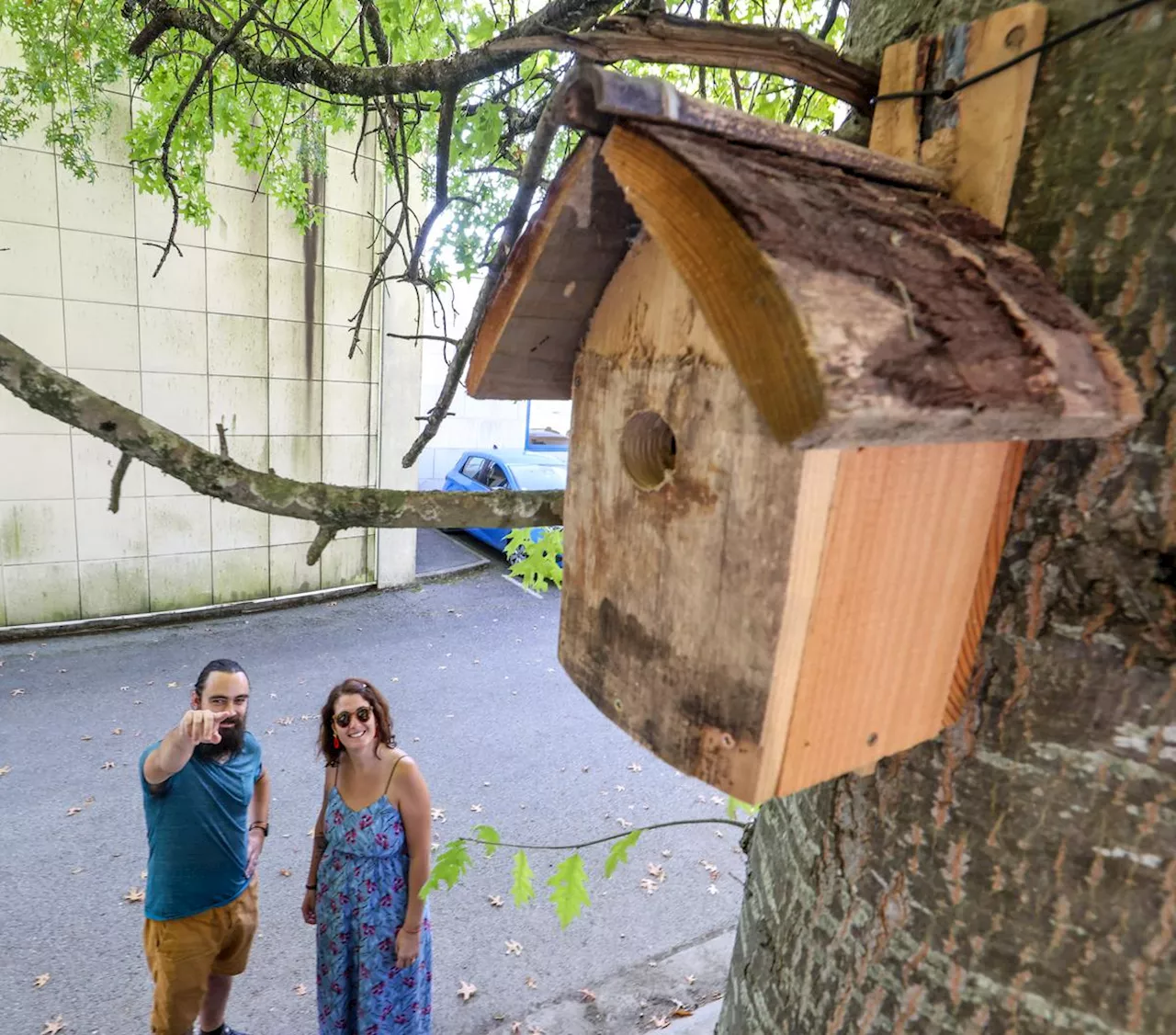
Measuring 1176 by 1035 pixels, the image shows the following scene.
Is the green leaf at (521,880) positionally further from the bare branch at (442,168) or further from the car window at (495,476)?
the car window at (495,476)

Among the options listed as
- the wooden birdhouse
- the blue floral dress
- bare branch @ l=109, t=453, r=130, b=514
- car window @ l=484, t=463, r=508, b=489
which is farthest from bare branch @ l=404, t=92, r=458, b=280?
car window @ l=484, t=463, r=508, b=489

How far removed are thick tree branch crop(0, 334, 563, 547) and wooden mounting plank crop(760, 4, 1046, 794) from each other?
84cm

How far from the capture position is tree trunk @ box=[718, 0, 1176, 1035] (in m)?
0.69

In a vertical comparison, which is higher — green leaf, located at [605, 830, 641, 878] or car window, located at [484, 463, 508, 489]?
green leaf, located at [605, 830, 641, 878]

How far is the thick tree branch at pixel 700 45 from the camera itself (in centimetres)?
78

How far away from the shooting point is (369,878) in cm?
263

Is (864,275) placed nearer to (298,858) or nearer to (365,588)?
(298,858)

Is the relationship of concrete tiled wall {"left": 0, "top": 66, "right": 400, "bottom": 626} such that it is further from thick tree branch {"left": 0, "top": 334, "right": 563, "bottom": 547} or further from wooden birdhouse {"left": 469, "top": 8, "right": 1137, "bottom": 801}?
wooden birdhouse {"left": 469, "top": 8, "right": 1137, "bottom": 801}

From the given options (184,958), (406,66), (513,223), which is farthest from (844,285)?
(184,958)

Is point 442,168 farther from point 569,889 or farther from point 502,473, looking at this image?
point 502,473

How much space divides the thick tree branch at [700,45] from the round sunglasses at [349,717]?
2335mm

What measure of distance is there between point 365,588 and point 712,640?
7864mm

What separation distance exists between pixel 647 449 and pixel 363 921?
95.7 inches

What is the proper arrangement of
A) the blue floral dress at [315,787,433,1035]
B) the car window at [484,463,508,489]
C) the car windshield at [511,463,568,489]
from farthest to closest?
the car window at [484,463,508,489], the car windshield at [511,463,568,489], the blue floral dress at [315,787,433,1035]
